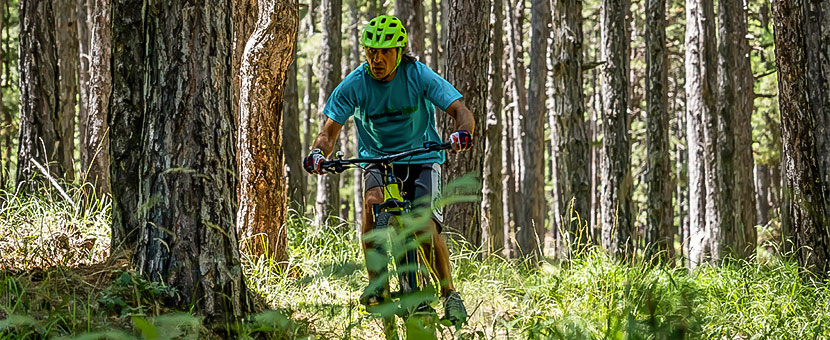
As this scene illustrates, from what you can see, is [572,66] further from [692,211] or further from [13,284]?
[13,284]

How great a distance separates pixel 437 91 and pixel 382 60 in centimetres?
42

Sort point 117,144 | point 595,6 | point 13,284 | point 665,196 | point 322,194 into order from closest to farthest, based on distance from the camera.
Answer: point 13,284, point 117,144, point 665,196, point 322,194, point 595,6

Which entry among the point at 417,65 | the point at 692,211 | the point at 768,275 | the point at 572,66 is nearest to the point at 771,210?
the point at 692,211

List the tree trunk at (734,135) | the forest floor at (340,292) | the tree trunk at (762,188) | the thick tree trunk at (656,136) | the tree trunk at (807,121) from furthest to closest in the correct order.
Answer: the tree trunk at (762,188), the tree trunk at (734,135), the thick tree trunk at (656,136), the tree trunk at (807,121), the forest floor at (340,292)

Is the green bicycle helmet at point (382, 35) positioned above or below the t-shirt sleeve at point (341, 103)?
above

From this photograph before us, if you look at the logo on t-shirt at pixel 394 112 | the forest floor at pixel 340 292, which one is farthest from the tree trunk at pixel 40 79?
the logo on t-shirt at pixel 394 112

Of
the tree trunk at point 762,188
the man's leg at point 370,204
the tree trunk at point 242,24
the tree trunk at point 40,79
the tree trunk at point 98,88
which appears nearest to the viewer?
the man's leg at point 370,204

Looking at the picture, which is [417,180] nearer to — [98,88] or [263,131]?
[263,131]

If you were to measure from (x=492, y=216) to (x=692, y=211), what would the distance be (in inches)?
143

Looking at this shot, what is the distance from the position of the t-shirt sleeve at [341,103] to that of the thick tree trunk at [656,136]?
30.2ft

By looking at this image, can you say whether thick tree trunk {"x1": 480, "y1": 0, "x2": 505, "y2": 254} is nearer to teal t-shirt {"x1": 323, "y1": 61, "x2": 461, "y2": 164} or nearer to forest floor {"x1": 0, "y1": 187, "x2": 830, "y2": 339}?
forest floor {"x1": 0, "y1": 187, "x2": 830, "y2": 339}

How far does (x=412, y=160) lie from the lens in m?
5.43

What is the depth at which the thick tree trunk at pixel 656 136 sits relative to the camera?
1380 cm

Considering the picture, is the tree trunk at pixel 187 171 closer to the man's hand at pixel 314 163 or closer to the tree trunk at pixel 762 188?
the man's hand at pixel 314 163
